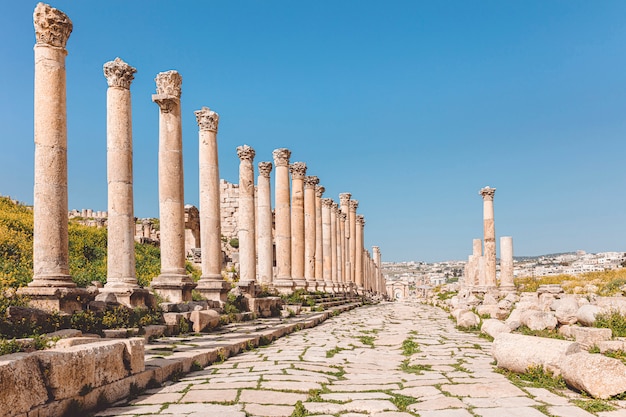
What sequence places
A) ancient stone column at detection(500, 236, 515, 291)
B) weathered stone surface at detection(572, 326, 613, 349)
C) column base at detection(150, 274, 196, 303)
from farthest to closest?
ancient stone column at detection(500, 236, 515, 291)
column base at detection(150, 274, 196, 303)
weathered stone surface at detection(572, 326, 613, 349)

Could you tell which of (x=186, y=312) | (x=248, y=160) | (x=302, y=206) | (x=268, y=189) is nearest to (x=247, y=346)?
(x=186, y=312)

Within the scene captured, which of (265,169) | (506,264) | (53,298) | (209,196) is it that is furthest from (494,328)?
(506,264)

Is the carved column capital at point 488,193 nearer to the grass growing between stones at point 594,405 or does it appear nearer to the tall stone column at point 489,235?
the tall stone column at point 489,235

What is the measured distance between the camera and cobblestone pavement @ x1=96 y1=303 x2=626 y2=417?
19.4 feet

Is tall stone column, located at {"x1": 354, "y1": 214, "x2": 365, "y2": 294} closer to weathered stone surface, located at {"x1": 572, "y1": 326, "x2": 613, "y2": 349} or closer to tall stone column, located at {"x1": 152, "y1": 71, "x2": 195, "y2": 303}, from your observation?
tall stone column, located at {"x1": 152, "y1": 71, "x2": 195, "y2": 303}

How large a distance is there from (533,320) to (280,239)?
1400 cm

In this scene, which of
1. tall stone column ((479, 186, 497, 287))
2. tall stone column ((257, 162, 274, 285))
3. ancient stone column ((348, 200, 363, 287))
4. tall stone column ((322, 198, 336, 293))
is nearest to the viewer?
tall stone column ((257, 162, 274, 285))

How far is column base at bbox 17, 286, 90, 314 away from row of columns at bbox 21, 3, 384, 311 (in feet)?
0.05

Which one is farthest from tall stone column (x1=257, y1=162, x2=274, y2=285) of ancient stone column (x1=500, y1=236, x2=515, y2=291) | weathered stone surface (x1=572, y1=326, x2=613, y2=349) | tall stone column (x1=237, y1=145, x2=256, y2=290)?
weathered stone surface (x1=572, y1=326, x2=613, y2=349)

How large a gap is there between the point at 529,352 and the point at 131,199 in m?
8.84

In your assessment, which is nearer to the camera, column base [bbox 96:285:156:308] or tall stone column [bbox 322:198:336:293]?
column base [bbox 96:285:156:308]

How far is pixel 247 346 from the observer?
11.2m

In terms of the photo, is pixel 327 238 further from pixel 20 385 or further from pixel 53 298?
pixel 20 385

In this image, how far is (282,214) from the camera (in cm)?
2536
